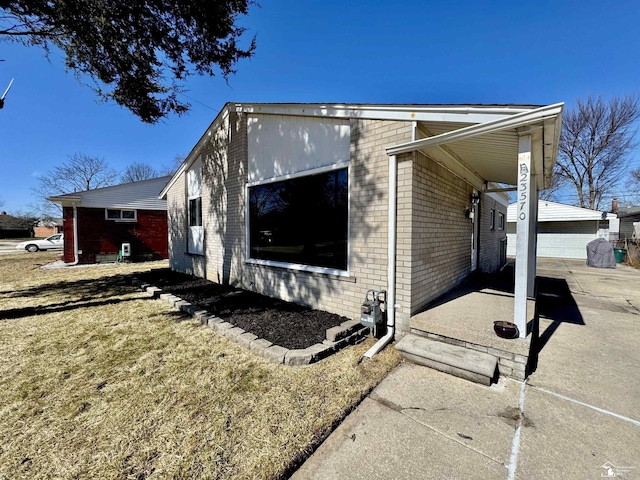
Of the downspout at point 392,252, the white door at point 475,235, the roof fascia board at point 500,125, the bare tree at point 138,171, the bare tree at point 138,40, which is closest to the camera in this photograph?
the roof fascia board at point 500,125

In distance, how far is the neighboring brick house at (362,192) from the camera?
3.90 metres

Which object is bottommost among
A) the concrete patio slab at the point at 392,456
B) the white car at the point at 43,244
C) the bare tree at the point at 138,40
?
the concrete patio slab at the point at 392,456

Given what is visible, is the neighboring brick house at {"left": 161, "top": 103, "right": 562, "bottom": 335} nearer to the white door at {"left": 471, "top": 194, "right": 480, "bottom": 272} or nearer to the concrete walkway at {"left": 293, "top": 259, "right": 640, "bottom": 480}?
the white door at {"left": 471, "top": 194, "right": 480, "bottom": 272}

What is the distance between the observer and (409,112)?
3900mm

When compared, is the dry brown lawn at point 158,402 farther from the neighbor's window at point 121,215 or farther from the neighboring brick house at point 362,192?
the neighbor's window at point 121,215

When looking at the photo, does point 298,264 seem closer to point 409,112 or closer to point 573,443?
point 409,112

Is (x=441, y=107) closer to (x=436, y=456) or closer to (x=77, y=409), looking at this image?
(x=436, y=456)

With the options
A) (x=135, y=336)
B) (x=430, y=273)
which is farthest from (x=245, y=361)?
(x=430, y=273)

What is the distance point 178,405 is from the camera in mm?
2592

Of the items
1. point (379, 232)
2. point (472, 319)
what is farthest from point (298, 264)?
point (472, 319)

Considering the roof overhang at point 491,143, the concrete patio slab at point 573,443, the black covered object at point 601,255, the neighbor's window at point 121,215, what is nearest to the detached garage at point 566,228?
the black covered object at point 601,255

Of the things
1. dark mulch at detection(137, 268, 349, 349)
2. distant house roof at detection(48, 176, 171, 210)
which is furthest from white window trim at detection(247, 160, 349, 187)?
distant house roof at detection(48, 176, 171, 210)

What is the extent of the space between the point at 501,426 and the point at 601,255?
1600 centimetres

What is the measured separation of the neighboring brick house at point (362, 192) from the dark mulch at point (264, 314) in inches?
11.8
